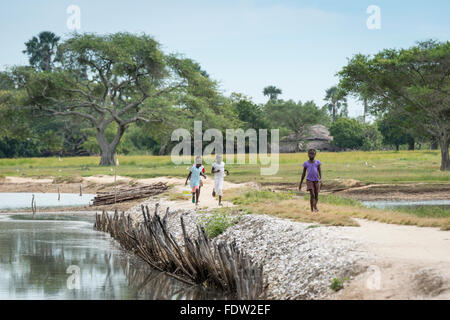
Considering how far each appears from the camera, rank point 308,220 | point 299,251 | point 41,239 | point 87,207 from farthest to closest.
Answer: point 87,207 < point 41,239 < point 308,220 < point 299,251

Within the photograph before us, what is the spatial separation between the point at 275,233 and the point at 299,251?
2.30 metres

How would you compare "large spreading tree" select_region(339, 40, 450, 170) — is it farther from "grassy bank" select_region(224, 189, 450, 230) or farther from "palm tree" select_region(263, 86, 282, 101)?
"palm tree" select_region(263, 86, 282, 101)

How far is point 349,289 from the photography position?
10.7 meters

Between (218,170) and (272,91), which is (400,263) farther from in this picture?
(272,91)

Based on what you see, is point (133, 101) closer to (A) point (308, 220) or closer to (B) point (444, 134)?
(B) point (444, 134)

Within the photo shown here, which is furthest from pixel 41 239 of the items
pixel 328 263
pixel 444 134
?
pixel 444 134

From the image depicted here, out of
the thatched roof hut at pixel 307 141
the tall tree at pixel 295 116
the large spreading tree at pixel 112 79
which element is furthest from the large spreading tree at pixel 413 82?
the tall tree at pixel 295 116

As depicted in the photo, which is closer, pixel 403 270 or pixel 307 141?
pixel 403 270

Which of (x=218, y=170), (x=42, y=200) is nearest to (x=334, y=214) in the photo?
(x=218, y=170)

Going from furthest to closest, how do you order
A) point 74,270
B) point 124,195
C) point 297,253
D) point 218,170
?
point 124,195
point 218,170
point 74,270
point 297,253

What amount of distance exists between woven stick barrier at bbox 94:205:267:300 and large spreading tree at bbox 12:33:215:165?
42.6m

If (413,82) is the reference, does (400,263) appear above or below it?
below

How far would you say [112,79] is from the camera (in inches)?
2514

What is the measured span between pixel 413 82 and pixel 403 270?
129ft
